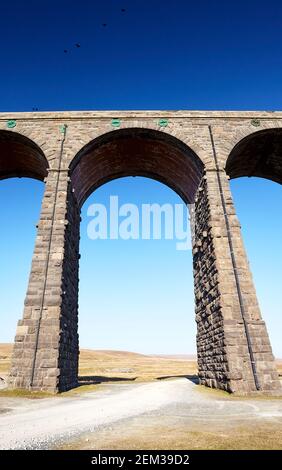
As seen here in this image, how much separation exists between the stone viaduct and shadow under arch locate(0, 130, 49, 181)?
0.06 m

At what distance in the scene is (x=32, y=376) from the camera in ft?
32.2

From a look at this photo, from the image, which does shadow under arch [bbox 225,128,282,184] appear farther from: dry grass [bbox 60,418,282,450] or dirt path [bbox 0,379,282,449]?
dry grass [bbox 60,418,282,450]

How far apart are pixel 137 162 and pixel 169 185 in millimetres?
2199

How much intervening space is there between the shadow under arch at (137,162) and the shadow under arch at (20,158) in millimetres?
1928

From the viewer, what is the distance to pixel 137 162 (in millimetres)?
16406

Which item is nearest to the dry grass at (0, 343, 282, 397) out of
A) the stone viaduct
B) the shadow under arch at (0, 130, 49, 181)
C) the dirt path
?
the stone viaduct

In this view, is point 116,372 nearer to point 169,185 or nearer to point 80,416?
point 169,185

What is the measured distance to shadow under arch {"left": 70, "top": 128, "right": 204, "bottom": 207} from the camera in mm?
14391

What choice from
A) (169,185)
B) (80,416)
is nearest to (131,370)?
(169,185)

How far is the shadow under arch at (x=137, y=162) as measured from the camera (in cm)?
1439

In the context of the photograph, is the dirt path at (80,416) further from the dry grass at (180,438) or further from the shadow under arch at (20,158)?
the shadow under arch at (20,158)

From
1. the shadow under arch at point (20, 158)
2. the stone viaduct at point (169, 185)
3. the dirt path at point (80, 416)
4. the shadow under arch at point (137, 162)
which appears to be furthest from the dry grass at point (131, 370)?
the shadow under arch at point (20, 158)
